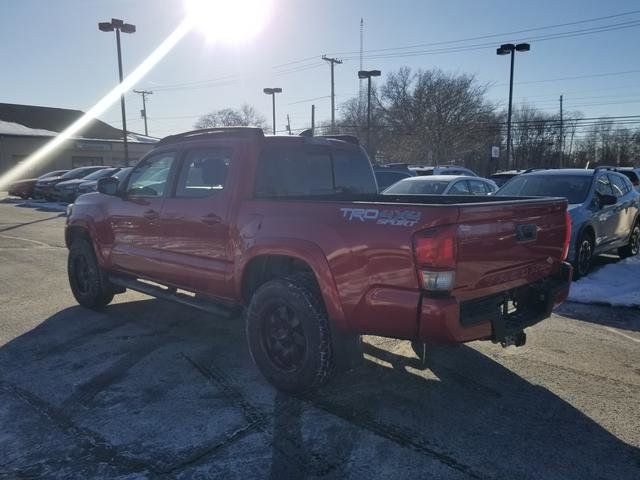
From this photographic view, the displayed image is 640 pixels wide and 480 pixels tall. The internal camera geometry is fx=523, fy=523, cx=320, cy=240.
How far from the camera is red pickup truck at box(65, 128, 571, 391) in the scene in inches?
123

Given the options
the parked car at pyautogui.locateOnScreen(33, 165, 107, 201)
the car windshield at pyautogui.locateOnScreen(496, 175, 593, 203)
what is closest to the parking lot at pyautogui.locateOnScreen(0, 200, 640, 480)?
the car windshield at pyautogui.locateOnScreen(496, 175, 593, 203)

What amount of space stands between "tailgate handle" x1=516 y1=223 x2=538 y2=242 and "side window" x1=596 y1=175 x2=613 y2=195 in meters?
5.45

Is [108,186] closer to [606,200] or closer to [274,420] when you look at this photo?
[274,420]

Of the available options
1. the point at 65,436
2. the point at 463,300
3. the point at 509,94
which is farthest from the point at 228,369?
the point at 509,94

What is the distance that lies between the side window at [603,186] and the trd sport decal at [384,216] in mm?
6456

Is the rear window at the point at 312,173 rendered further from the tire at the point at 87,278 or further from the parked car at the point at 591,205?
the parked car at the point at 591,205

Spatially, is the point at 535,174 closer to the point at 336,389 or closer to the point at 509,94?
the point at 336,389

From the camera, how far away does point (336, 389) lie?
13.0ft

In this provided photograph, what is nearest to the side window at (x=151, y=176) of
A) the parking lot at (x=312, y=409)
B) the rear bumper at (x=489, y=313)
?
the parking lot at (x=312, y=409)

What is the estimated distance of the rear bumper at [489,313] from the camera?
10.1 feet

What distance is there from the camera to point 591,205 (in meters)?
7.87

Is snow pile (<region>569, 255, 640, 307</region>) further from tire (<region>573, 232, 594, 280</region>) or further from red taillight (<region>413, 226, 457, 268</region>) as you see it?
red taillight (<region>413, 226, 457, 268</region>)

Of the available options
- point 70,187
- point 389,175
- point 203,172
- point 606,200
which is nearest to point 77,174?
point 70,187

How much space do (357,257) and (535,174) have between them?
6.56 meters
